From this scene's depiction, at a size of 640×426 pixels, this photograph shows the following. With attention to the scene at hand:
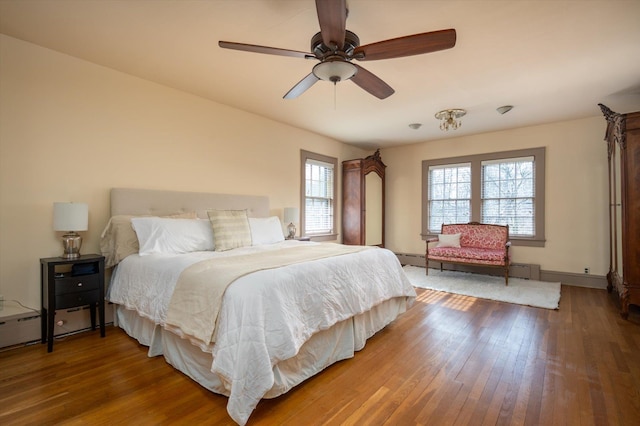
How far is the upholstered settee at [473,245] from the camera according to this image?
4.77m

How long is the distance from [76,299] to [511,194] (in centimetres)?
623

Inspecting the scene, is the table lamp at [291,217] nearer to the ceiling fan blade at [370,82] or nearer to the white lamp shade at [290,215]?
the white lamp shade at [290,215]

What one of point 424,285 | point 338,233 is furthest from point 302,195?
point 424,285

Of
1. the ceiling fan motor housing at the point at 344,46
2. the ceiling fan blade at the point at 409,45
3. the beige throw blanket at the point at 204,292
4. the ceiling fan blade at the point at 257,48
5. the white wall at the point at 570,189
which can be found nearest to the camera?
the beige throw blanket at the point at 204,292

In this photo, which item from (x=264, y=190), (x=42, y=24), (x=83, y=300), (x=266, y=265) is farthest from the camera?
(x=264, y=190)

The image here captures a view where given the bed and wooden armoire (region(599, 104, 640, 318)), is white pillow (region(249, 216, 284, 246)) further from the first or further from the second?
wooden armoire (region(599, 104, 640, 318))

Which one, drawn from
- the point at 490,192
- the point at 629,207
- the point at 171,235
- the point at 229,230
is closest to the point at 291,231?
the point at 229,230

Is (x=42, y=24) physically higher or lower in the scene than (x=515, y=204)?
higher

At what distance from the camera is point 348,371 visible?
222 centimetres

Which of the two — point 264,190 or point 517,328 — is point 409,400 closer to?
point 517,328

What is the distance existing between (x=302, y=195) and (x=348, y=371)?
352 centimetres

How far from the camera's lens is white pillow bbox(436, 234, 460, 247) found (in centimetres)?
550

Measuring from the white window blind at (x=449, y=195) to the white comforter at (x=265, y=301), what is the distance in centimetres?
349

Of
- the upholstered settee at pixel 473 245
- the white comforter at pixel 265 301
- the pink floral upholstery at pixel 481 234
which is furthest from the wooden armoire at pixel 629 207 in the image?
the white comforter at pixel 265 301
